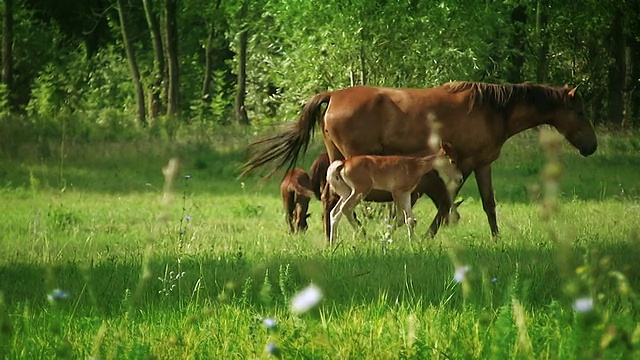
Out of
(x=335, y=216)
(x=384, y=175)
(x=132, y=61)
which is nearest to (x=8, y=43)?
(x=132, y=61)

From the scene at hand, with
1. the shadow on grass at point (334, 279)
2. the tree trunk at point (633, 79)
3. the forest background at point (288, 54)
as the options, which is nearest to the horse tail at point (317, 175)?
the shadow on grass at point (334, 279)

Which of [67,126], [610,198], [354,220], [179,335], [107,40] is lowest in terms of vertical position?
[107,40]

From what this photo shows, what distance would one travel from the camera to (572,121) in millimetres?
13016

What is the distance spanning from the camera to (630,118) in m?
38.5

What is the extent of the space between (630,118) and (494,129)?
88.8ft

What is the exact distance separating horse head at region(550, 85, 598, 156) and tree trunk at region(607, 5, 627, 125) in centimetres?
2169

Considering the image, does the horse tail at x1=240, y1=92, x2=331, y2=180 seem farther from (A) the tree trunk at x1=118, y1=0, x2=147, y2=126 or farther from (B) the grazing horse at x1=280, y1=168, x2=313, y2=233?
(A) the tree trunk at x1=118, y1=0, x2=147, y2=126

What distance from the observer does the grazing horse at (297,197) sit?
44.0 ft

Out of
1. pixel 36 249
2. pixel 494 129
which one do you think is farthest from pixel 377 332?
pixel 494 129

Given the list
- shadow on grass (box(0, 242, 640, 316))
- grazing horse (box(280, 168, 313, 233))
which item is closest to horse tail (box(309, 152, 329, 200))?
grazing horse (box(280, 168, 313, 233))

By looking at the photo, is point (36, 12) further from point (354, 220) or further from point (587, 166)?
point (354, 220)

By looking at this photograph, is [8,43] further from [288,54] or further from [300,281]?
[300,281]

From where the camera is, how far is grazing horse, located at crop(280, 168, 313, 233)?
13406mm

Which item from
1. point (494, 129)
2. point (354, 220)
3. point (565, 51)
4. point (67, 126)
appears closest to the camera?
point (354, 220)
